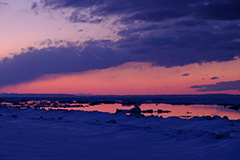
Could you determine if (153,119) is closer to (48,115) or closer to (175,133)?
(175,133)

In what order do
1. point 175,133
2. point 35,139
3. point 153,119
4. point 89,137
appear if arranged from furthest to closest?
point 153,119
point 175,133
point 89,137
point 35,139

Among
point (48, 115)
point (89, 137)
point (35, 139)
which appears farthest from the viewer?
point (48, 115)

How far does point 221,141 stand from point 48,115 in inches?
437

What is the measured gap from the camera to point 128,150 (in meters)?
6.85

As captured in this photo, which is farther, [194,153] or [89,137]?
[89,137]

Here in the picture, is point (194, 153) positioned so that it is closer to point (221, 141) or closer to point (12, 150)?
point (221, 141)

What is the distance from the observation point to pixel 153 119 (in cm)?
1391

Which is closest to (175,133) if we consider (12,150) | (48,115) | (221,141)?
(221,141)

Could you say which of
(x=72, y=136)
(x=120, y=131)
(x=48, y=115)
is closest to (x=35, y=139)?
(x=72, y=136)

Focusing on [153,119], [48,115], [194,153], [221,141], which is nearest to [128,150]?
[194,153]

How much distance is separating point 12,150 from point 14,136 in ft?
5.82

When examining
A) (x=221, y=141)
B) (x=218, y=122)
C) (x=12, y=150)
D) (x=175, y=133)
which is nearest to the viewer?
(x=12, y=150)

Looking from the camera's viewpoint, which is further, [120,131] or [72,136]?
[120,131]

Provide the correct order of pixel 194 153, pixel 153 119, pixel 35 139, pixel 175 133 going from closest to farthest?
pixel 194 153 < pixel 35 139 < pixel 175 133 < pixel 153 119
